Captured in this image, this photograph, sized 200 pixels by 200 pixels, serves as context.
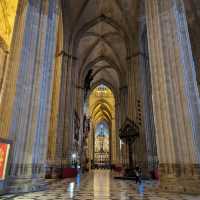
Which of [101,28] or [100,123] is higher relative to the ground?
[101,28]

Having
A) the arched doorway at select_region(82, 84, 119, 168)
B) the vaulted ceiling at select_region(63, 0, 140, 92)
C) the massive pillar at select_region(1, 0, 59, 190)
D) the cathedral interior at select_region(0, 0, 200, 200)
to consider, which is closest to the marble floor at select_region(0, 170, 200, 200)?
the cathedral interior at select_region(0, 0, 200, 200)

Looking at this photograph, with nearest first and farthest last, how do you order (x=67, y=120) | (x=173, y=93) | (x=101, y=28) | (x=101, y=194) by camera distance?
(x=101, y=194) < (x=173, y=93) < (x=67, y=120) < (x=101, y=28)

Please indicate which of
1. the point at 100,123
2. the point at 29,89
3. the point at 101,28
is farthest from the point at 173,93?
the point at 100,123

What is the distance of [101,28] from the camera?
19516 mm

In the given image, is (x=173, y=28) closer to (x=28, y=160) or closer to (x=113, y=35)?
(x=28, y=160)

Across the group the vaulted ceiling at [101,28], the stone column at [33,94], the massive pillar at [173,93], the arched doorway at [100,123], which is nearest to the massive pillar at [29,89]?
the stone column at [33,94]

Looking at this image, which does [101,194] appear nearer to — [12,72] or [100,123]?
[12,72]

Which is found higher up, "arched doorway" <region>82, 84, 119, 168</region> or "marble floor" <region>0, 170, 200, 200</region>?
"arched doorway" <region>82, 84, 119, 168</region>

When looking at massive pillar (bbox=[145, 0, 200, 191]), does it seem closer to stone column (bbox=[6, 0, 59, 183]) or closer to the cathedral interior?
the cathedral interior

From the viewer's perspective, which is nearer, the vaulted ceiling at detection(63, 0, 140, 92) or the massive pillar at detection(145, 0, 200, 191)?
the massive pillar at detection(145, 0, 200, 191)

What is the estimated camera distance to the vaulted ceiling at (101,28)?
16.0 m

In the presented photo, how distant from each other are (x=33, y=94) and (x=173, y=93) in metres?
5.29

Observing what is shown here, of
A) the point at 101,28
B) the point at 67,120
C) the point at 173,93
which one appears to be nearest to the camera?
the point at 173,93

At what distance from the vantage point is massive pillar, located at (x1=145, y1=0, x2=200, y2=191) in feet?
20.5
